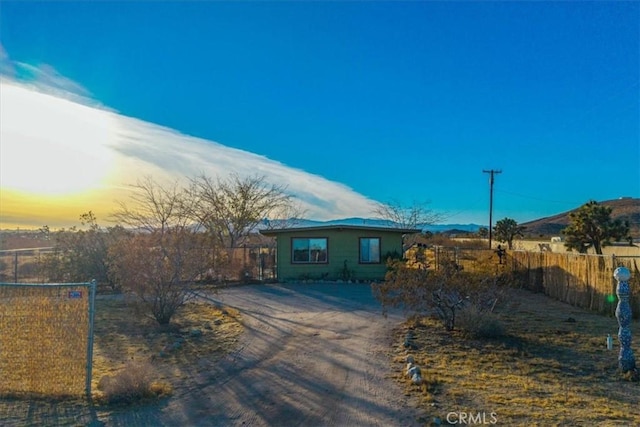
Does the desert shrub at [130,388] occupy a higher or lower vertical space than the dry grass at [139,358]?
higher

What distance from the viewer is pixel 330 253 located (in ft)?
69.4

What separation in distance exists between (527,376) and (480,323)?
235 cm

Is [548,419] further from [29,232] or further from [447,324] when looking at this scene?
[29,232]

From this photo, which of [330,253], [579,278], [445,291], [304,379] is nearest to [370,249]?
[330,253]

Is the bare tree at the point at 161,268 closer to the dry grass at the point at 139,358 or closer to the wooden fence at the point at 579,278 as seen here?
the dry grass at the point at 139,358

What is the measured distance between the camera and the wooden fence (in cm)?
1204

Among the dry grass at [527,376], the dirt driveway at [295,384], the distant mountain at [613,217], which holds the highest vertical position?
the distant mountain at [613,217]

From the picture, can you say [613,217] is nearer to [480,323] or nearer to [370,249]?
[370,249]

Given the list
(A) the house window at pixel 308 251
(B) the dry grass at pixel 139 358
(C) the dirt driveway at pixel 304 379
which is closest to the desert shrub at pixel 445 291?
(C) the dirt driveway at pixel 304 379

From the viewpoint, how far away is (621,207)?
215ft

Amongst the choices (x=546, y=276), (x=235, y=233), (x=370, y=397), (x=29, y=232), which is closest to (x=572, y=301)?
(x=546, y=276)

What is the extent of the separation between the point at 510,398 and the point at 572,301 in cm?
1001

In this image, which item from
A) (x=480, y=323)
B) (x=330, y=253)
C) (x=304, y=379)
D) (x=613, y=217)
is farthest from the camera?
(x=613, y=217)

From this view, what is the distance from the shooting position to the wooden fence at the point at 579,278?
1204 centimetres
